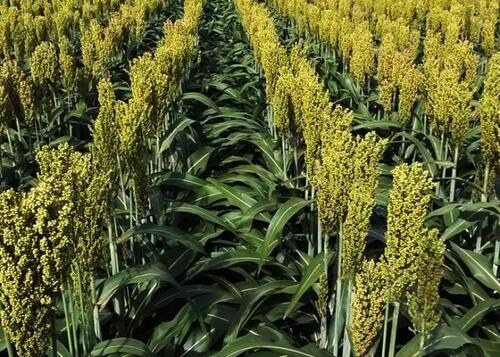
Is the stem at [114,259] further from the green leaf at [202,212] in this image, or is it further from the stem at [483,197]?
the stem at [483,197]

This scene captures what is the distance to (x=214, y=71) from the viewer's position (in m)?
9.48

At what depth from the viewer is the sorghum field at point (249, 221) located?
1.85m

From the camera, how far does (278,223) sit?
11.4 ft

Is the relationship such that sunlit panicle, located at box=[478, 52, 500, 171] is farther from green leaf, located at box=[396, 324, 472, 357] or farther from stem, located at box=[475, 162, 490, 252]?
green leaf, located at box=[396, 324, 472, 357]

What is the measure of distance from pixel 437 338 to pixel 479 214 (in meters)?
1.22

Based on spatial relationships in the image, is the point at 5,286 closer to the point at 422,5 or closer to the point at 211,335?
the point at 211,335

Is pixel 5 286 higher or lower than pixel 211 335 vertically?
higher

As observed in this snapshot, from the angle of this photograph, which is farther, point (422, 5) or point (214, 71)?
point (422, 5)

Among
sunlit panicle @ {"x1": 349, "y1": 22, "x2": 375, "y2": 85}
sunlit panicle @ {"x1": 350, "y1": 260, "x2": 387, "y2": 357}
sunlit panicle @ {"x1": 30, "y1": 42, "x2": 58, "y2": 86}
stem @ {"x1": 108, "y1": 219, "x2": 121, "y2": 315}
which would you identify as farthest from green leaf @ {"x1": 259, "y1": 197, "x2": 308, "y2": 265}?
sunlit panicle @ {"x1": 349, "y1": 22, "x2": 375, "y2": 85}

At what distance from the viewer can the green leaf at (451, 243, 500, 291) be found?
3443 millimetres

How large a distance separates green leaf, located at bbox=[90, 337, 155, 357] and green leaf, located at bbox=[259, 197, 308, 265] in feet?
3.18

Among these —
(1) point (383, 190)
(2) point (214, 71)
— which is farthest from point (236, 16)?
(1) point (383, 190)

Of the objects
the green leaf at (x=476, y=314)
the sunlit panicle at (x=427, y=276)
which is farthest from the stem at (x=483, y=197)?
the sunlit panicle at (x=427, y=276)

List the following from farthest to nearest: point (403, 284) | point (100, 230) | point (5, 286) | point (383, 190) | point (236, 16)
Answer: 1. point (236, 16)
2. point (383, 190)
3. point (100, 230)
4. point (403, 284)
5. point (5, 286)
